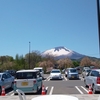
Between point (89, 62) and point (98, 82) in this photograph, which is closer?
point (98, 82)

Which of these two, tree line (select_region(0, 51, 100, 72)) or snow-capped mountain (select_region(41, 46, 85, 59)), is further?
snow-capped mountain (select_region(41, 46, 85, 59))

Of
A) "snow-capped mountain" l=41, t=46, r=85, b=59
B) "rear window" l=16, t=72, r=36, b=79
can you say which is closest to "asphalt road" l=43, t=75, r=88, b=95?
"rear window" l=16, t=72, r=36, b=79

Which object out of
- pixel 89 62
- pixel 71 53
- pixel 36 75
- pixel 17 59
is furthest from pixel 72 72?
pixel 71 53

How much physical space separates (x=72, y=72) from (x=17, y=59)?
112ft

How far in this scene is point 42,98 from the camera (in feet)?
14.9

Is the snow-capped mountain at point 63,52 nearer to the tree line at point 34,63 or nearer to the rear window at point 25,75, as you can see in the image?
the tree line at point 34,63

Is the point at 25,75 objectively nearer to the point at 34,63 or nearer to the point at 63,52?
the point at 34,63

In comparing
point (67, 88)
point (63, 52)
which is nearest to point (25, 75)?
point (67, 88)

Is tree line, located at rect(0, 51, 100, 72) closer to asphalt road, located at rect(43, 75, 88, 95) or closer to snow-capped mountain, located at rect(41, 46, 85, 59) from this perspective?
snow-capped mountain, located at rect(41, 46, 85, 59)

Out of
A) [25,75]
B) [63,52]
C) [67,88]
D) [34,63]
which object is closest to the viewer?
[25,75]

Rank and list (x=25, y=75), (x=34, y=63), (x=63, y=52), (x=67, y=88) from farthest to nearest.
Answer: (x=63, y=52) < (x=34, y=63) < (x=67, y=88) < (x=25, y=75)

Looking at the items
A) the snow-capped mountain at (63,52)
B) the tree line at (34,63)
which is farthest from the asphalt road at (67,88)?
the snow-capped mountain at (63,52)

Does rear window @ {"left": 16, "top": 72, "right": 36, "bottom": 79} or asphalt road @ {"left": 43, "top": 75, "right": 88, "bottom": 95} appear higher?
rear window @ {"left": 16, "top": 72, "right": 36, "bottom": 79}

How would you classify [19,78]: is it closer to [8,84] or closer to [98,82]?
[8,84]
